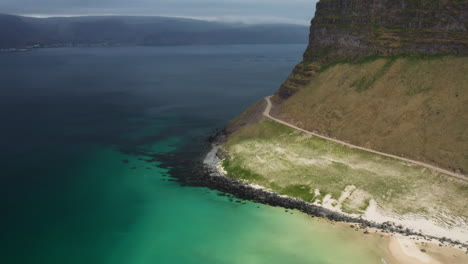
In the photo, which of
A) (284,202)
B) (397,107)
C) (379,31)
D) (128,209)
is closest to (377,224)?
(284,202)

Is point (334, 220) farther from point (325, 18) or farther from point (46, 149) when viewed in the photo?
point (46, 149)

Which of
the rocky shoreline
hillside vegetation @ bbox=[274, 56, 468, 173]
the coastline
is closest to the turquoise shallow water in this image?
the rocky shoreline

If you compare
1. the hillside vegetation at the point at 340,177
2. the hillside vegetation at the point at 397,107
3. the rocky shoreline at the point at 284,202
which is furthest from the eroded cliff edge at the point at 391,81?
the rocky shoreline at the point at 284,202

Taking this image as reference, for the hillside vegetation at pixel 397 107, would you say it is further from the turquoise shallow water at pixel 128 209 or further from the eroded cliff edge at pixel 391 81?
the turquoise shallow water at pixel 128 209

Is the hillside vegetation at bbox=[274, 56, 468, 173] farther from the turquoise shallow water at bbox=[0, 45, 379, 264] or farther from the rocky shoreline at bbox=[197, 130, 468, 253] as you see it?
the turquoise shallow water at bbox=[0, 45, 379, 264]

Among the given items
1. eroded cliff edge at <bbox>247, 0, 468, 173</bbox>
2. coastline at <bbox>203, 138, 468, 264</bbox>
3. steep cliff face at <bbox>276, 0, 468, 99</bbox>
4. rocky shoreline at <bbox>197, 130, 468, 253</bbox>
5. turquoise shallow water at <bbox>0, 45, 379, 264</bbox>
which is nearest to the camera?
coastline at <bbox>203, 138, 468, 264</bbox>

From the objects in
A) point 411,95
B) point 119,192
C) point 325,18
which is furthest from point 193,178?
point 325,18
